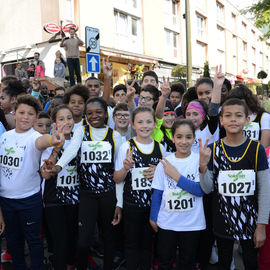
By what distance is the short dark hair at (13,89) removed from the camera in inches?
154

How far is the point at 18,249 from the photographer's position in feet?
9.39

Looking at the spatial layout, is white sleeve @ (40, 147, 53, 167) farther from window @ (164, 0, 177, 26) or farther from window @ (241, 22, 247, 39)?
window @ (241, 22, 247, 39)

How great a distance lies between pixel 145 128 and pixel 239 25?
4147 cm

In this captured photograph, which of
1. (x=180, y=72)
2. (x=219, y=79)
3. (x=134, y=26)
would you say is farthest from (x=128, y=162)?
(x=134, y=26)

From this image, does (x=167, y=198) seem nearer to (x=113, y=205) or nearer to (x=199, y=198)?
(x=199, y=198)

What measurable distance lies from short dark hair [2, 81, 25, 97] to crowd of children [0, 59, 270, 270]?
863 millimetres

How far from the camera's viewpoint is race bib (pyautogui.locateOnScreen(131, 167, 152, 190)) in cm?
281

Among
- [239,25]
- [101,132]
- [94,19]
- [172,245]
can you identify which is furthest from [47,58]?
[239,25]

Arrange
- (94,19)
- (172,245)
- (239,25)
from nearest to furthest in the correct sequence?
(172,245), (94,19), (239,25)

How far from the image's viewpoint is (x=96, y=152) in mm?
2859

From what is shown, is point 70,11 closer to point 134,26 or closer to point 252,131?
point 134,26

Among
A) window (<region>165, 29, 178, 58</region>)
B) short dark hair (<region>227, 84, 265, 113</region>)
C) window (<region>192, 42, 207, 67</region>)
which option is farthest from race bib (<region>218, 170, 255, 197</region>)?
window (<region>192, 42, 207, 67</region>)

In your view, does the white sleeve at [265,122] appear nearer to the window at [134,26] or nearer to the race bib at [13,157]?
the race bib at [13,157]

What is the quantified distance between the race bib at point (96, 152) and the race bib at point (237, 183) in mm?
1100
